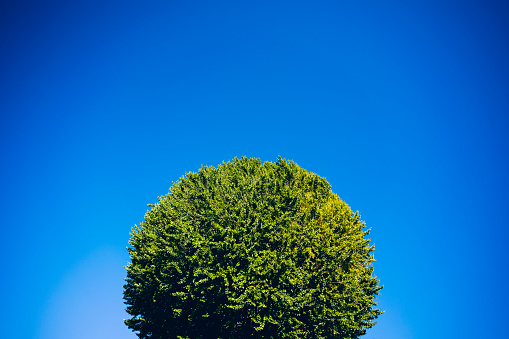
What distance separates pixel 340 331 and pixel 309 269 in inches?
162

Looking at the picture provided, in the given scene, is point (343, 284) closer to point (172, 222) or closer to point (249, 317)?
point (249, 317)

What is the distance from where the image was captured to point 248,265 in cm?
1664

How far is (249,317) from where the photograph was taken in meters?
16.4

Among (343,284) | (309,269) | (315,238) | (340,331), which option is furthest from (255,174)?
(340,331)

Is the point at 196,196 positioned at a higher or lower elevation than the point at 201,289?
higher

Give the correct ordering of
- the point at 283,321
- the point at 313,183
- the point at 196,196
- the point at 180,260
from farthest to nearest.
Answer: the point at 313,183, the point at 196,196, the point at 180,260, the point at 283,321

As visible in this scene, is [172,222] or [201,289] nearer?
[201,289]

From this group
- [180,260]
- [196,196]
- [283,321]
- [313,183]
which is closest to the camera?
[283,321]

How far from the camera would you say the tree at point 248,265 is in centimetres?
1650

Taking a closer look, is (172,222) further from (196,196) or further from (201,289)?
(201,289)

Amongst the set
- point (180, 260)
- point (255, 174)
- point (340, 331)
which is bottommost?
point (340, 331)

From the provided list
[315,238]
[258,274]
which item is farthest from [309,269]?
[258,274]

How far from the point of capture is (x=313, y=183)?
22750mm

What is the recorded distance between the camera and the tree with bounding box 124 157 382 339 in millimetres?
16500
